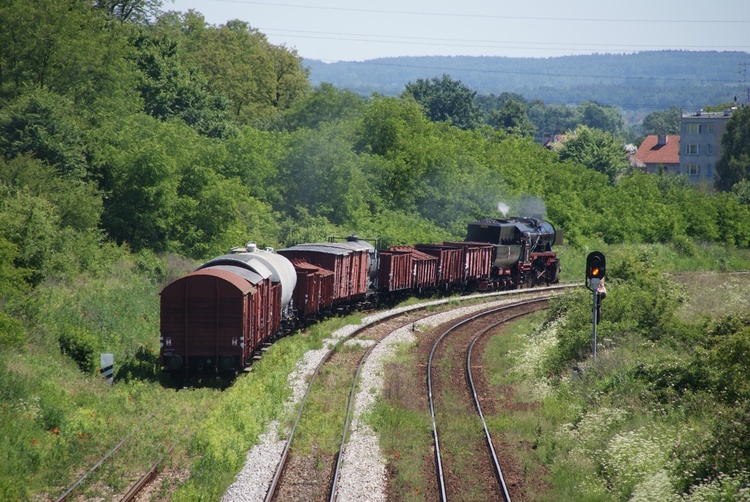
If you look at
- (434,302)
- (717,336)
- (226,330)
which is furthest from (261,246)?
(717,336)

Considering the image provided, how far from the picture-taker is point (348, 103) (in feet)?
225

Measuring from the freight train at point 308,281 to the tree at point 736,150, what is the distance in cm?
5864

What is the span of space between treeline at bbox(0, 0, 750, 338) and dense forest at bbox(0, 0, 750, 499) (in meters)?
0.12

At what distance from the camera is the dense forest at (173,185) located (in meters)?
23.7

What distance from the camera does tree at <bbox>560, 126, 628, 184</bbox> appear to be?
100812 millimetres

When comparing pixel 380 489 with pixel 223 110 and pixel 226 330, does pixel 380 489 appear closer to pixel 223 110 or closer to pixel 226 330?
pixel 226 330

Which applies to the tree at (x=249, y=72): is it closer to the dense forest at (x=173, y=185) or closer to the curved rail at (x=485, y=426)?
the dense forest at (x=173, y=185)

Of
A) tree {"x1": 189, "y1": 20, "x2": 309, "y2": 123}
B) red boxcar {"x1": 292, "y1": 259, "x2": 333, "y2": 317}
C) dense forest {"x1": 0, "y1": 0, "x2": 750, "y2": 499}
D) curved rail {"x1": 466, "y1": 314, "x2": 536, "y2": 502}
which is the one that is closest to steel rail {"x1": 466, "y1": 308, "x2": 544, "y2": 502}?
curved rail {"x1": 466, "y1": 314, "x2": 536, "y2": 502}

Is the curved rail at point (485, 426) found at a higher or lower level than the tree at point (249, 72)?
lower

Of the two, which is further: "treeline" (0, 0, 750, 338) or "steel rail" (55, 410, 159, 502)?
"treeline" (0, 0, 750, 338)

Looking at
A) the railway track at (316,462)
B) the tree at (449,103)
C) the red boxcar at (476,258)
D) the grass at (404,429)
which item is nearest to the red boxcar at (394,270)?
the red boxcar at (476,258)

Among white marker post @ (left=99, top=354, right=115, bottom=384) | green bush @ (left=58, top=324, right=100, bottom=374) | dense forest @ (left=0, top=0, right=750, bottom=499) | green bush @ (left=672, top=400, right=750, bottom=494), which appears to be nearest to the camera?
green bush @ (left=672, top=400, right=750, bottom=494)

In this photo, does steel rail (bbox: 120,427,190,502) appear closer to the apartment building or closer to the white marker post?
the white marker post

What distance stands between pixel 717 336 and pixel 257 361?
13038 millimetres
